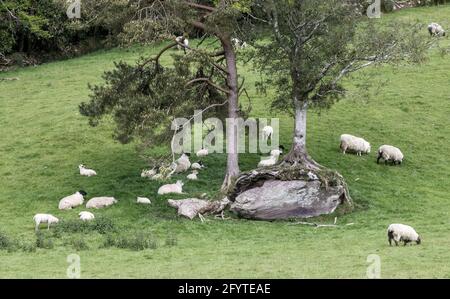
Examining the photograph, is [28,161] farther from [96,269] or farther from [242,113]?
[96,269]

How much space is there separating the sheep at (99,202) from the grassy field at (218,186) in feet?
1.31

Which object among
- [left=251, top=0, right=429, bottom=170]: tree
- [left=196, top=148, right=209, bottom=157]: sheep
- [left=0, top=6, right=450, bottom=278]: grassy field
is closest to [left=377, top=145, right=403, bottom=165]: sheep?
[left=0, top=6, right=450, bottom=278]: grassy field

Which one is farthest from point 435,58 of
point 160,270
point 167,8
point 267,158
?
point 160,270

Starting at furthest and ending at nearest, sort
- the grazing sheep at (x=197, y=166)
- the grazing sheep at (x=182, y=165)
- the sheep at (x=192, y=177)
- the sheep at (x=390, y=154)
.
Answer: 1. the sheep at (x=390, y=154)
2. the grazing sheep at (x=197, y=166)
3. the grazing sheep at (x=182, y=165)
4. the sheep at (x=192, y=177)

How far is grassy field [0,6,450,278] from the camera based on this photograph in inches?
827

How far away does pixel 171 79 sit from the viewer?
103 ft

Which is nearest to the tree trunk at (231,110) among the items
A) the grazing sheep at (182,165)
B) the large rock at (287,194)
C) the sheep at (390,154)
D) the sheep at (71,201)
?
the large rock at (287,194)

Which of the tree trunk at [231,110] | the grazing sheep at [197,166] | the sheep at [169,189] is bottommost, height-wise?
the sheep at [169,189]

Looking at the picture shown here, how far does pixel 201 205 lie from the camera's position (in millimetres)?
29672

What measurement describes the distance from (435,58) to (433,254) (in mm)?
33009

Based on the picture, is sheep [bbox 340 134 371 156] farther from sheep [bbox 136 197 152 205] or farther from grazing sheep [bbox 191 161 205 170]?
sheep [bbox 136 197 152 205]

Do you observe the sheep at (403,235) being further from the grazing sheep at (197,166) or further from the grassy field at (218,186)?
the grazing sheep at (197,166)

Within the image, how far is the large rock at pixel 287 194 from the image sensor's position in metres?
29.4

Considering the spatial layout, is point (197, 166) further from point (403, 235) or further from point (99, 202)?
point (403, 235)
